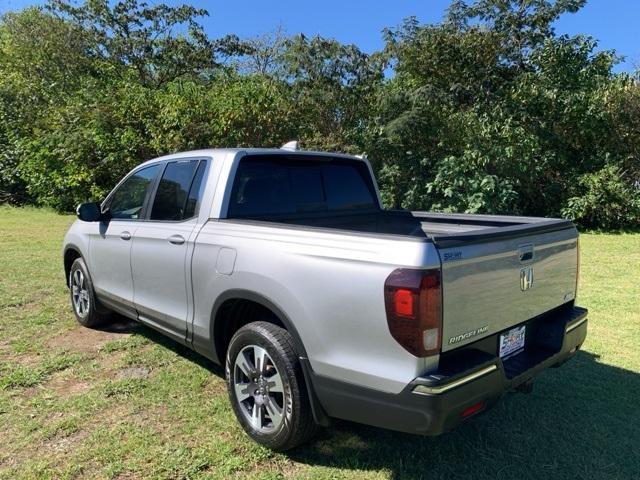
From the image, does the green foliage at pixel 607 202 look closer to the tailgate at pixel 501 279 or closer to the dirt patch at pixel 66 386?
the tailgate at pixel 501 279

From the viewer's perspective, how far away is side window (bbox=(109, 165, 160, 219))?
4.38m

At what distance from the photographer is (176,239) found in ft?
12.0

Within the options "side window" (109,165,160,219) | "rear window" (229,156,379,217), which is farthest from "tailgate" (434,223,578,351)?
"side window" (109,165,160,219)

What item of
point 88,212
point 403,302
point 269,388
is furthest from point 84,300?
point 403,302

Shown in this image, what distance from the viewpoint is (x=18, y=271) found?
7.78 m

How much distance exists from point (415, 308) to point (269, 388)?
3.82 feet

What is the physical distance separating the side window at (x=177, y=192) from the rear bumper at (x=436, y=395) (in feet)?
5.75

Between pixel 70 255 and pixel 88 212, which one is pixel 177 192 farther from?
pixel 70 255

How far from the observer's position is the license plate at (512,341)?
2814 millimetres

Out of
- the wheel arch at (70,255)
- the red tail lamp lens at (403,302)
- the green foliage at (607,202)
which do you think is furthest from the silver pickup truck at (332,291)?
the green foliage at (607,202)

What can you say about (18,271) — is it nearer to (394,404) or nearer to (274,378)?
(274,378)

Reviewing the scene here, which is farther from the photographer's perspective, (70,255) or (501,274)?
(70,255)

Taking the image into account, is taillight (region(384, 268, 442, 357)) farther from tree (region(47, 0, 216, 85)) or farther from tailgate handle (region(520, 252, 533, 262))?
tree (region(47, 0, 216, 85))

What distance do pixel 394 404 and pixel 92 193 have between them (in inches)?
598
